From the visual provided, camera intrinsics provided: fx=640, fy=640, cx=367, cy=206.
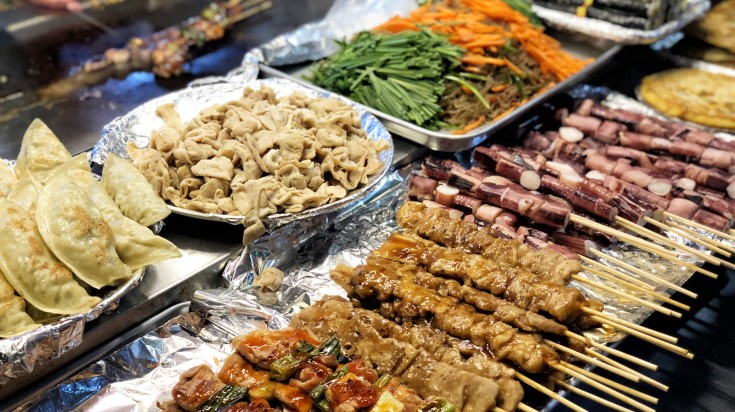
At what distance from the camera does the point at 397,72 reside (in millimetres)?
5207

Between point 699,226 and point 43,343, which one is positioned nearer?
point 43,343

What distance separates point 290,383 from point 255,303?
0.71m

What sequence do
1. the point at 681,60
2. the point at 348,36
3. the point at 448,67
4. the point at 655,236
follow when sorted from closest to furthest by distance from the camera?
the point at 655,236 < the point at 448,67 < the point at 348,36 < the point at 681,60

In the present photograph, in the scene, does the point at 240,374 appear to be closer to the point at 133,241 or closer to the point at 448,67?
the point at 133,241

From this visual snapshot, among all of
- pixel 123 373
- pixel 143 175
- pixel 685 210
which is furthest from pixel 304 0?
pixel 123 373

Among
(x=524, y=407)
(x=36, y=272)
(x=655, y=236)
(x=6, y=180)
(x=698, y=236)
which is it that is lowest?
(x=524, y=407)

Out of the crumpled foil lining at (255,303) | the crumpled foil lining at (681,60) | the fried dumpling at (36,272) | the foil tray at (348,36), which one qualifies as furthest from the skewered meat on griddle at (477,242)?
the crumpled foil lining at (681,60)

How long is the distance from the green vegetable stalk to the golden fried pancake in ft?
6.21

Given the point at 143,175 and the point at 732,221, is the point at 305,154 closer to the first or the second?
the point at 143,175

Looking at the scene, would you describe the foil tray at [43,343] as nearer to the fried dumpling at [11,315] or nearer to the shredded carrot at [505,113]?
the fried dumpling at [11,315]

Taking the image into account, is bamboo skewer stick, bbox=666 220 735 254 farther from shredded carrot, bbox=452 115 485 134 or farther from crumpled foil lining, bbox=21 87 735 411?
shredded carrot, bbox=452 115 485 134

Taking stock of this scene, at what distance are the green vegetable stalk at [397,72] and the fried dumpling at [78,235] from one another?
256 centimetres

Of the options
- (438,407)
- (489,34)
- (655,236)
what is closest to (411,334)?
(438,407)

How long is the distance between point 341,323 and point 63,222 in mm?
1383
